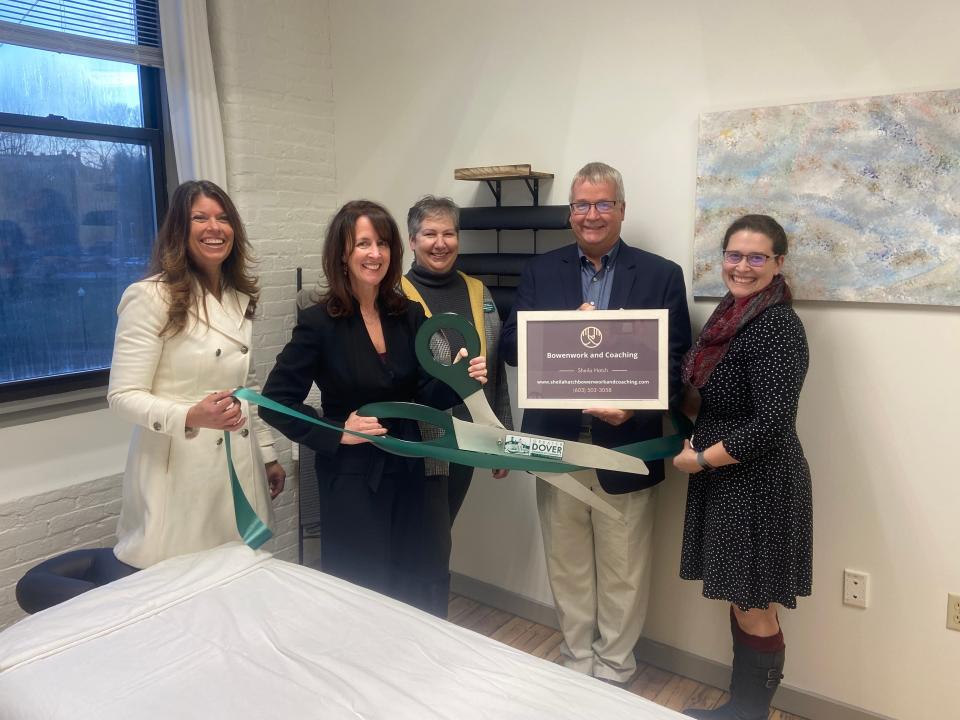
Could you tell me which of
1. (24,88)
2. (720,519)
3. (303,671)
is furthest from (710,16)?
(24,88)

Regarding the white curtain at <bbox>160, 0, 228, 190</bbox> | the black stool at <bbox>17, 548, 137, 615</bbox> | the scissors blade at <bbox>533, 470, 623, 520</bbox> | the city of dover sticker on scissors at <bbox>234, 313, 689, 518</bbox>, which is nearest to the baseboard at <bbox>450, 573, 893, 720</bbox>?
the scissors blade at <bbox>533, 470, 623, 520</bbox>

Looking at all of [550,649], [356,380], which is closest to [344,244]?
[356,380]

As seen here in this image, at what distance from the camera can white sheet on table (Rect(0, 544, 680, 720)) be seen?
1.28 metres

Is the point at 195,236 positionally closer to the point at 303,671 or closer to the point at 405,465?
the point at 405,465

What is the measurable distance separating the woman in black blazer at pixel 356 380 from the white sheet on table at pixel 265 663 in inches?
13.4

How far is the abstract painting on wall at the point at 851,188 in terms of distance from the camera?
6.70 feet

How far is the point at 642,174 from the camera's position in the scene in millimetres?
2578

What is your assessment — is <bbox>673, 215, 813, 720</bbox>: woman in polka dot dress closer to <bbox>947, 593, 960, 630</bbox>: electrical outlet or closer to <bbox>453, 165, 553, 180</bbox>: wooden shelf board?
<bbox>947, 593, 960, 630</bbox>: electrical outlet

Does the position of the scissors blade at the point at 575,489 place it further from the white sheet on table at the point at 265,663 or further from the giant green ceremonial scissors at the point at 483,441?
the white sheet on table at the point at 265,663

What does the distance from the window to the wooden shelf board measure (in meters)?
1.37

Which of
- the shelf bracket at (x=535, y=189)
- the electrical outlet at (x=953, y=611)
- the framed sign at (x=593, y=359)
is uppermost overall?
the shelf bracket at (x=535, y=189)

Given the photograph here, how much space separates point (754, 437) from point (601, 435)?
1.61 feet

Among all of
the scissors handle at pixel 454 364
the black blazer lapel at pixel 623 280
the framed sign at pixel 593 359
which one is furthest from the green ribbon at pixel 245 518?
the black blazer lapel at pixel 623 280

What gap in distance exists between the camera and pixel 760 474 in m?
2.04
